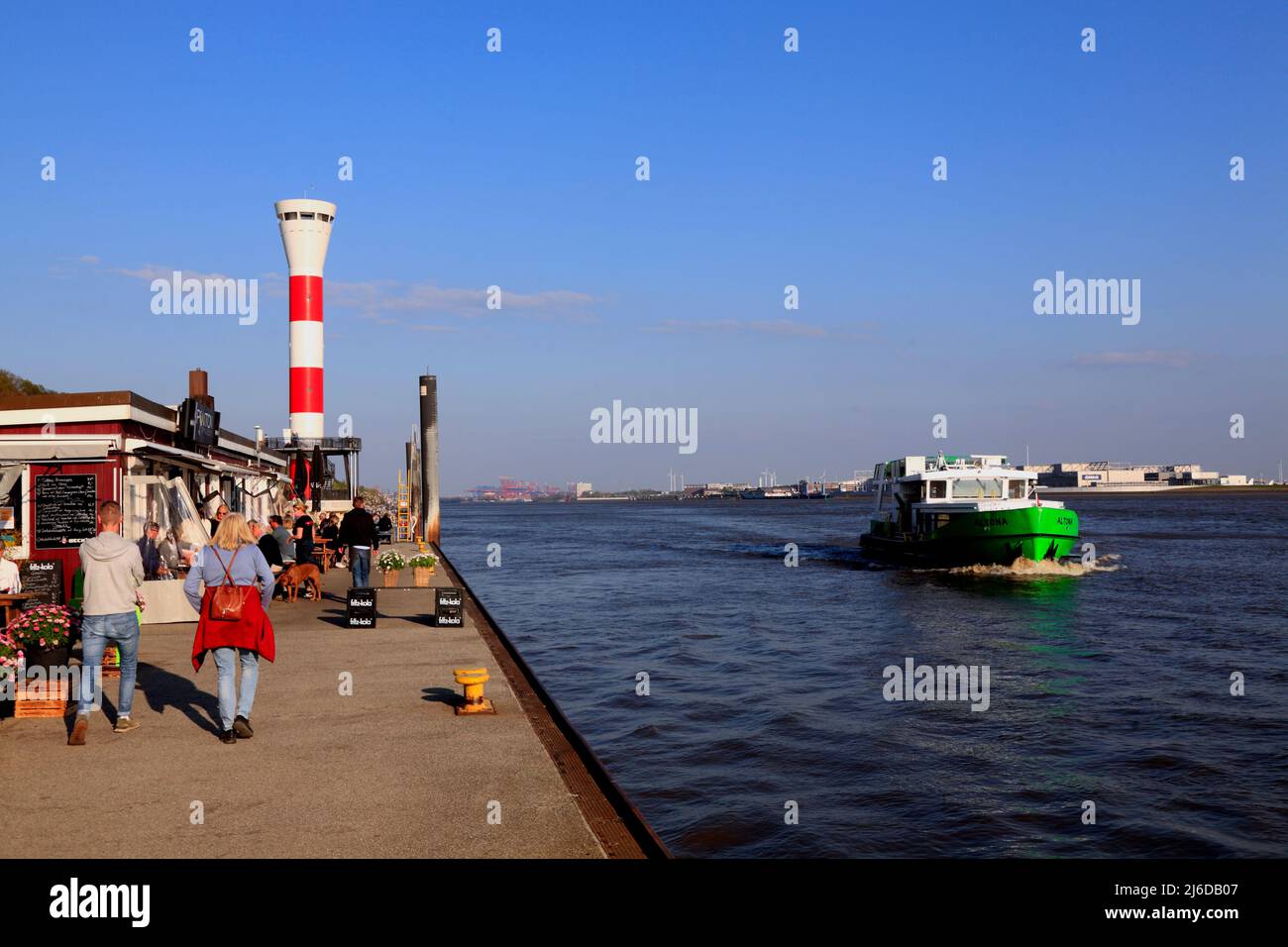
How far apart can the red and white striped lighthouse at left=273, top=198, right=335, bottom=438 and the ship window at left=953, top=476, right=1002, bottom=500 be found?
2665cm

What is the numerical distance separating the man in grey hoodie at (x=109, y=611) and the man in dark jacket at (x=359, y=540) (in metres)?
9.69

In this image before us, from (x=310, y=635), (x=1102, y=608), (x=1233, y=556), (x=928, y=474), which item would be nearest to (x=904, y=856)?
(x=310, y=635)

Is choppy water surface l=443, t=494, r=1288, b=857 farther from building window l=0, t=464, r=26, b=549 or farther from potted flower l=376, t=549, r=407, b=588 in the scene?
building window l=0, t=464, r=26, b=549

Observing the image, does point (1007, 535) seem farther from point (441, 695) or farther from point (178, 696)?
point (178, 696)

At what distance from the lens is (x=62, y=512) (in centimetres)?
1603

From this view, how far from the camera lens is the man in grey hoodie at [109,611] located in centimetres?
881

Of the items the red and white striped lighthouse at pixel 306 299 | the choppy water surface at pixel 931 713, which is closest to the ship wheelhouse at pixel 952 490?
the choppy water surface at pixel 931 713

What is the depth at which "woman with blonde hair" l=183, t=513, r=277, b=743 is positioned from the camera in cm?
877

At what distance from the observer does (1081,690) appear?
695 inches

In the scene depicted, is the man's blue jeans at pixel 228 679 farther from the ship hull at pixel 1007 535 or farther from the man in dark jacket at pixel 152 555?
the ship hull at pixel 1007 535

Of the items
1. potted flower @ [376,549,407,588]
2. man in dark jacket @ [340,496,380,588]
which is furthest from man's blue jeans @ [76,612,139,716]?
potted flower @ [376,549,407,588]

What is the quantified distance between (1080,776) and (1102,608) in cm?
1910
